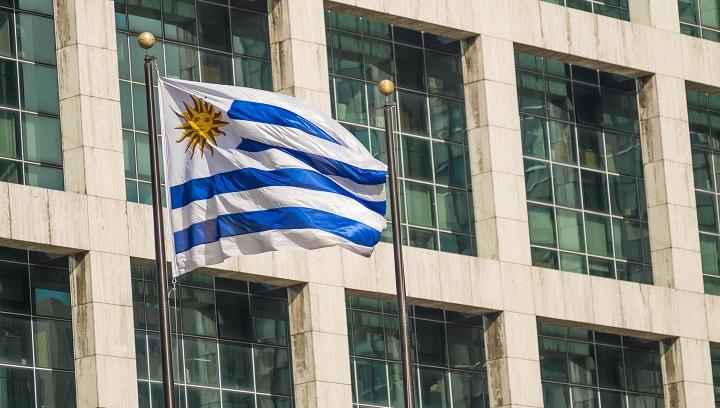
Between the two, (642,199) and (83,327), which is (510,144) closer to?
(642,199)

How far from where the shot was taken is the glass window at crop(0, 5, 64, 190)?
148 ft

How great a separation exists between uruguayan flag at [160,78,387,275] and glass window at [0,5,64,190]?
10331 mm

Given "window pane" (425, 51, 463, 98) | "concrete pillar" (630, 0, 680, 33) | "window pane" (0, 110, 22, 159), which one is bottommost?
"window pane" (0, 110, 22, 159)

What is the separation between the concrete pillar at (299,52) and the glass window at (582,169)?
6964 millimetres

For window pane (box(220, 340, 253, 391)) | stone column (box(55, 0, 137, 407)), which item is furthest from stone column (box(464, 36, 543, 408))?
stone column (box(55, 0, 137, 407))

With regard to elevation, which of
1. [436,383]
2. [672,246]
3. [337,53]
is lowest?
[436,383]

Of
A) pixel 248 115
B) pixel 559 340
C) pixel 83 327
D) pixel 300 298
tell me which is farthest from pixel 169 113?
pixel 559 340

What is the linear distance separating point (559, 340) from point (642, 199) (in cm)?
501

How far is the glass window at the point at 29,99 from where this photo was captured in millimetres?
45000

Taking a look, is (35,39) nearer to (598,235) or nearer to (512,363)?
(512,363)

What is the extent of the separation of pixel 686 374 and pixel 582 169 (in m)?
5.76

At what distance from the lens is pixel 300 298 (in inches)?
1892

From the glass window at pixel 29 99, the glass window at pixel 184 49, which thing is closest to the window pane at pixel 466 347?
the glass window at pixel 184 49

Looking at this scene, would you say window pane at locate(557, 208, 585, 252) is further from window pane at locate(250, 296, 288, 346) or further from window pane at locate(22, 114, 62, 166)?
window pane at locate(22, 114, 62, 166)
